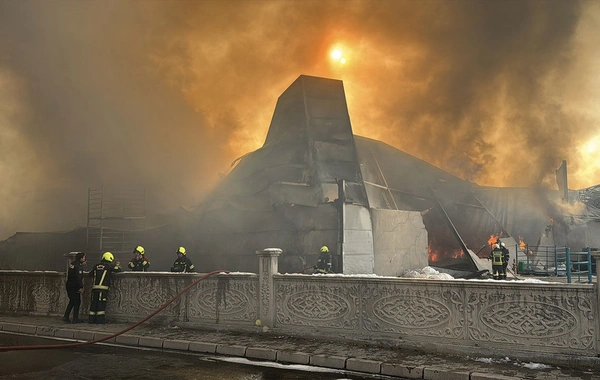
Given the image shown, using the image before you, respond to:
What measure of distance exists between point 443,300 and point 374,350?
4.48 ft

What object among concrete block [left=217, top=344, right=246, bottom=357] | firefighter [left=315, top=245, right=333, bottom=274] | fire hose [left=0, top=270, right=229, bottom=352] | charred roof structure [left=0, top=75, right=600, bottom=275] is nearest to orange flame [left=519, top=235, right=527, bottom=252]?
charred roof structure [left=0, top=75, right=600, bottom=275]

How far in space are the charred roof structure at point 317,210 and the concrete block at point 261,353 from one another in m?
8.12

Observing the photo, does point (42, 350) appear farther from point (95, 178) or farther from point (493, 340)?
point (95, 178)

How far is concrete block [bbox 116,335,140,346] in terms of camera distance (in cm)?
828

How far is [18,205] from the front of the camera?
2320 centimetres

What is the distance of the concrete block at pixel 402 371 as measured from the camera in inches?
231

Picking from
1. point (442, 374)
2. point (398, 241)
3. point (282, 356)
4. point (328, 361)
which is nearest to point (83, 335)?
point (282, 356)

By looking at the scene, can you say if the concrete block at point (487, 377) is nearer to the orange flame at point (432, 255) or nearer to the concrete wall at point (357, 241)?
the concrete wall at point (357, 241)

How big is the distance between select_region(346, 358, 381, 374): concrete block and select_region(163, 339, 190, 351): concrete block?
9.99 feet

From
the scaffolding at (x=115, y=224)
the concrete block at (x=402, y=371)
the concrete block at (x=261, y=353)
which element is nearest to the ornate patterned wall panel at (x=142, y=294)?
the concrete block at (x=261, y=353)

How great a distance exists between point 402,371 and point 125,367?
4020 millimetres

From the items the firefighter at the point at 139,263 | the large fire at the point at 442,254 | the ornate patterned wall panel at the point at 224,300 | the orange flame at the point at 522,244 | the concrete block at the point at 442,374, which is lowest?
the concrete block at the point at 442,374

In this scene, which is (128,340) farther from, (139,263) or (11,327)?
(139,263)

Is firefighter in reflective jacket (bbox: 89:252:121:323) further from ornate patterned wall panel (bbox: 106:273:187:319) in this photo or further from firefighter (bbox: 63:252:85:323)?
firefighter (bbox: 63:252:85:323)
